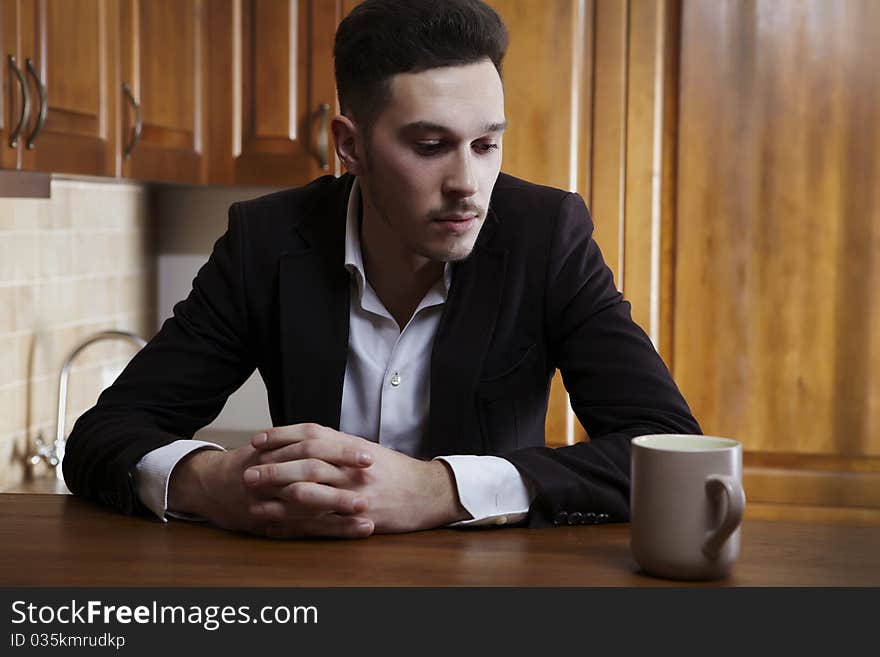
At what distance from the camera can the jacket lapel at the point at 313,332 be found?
1523 mm

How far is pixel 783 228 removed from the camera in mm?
2422

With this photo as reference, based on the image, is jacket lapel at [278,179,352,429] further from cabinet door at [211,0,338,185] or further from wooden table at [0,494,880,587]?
cabinet door at [211,0,338,185]

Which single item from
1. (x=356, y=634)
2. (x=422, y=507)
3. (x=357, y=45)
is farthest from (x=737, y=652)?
(x=357, y=45)

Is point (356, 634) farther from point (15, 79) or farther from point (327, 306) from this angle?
point (15, 79)

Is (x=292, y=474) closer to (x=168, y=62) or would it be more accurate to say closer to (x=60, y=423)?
(x=60, y=423)

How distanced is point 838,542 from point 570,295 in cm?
54

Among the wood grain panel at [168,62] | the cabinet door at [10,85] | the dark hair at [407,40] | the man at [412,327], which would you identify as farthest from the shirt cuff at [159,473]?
the wood grain panel at [168,62]

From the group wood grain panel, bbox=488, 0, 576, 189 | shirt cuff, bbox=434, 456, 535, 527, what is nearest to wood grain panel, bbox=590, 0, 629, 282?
wood grain panel, bbox=488, 0, 576, 189

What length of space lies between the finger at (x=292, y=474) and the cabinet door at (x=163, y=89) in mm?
1305

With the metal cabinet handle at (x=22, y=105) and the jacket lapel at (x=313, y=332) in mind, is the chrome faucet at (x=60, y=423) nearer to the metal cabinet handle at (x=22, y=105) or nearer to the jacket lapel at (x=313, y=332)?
the metal cabinet handle at (x=22, y=105)

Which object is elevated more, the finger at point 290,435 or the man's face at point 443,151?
the man's face at point 443,151

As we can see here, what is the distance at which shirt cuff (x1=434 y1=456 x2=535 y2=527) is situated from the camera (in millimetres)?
1140

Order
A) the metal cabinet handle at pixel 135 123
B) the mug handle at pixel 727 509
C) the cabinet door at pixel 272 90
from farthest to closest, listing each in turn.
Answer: the cabinet door at pixel 272 90 → the metal cabinet handle at pixel 135 123 → the mug handle at pixel 727 509

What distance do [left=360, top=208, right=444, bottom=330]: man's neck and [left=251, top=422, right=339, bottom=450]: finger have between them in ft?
1.50
